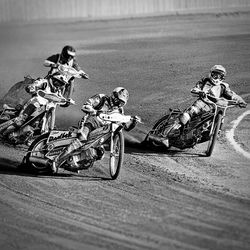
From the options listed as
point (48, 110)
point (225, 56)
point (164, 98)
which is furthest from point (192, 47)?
point (48, 110)

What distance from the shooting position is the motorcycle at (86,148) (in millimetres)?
15984

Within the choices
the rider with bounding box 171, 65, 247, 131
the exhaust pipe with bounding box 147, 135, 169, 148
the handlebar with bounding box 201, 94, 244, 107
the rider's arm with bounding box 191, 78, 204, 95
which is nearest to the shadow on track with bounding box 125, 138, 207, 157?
the exhaust pipe with bounding box 147, 135, 169, 148

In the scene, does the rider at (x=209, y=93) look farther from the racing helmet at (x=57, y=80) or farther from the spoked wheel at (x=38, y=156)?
the spoked wheel at (x=38, y=156)

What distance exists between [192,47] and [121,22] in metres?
9.60

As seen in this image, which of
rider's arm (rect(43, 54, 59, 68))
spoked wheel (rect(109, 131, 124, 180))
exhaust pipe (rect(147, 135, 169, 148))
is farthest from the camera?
rider's arm (rect(43, 54, 59, 68))

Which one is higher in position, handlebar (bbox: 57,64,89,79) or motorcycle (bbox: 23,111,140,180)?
handlebar (bbox: 57,64,89,79)

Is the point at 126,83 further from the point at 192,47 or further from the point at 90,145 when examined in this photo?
A: the point at 90,145

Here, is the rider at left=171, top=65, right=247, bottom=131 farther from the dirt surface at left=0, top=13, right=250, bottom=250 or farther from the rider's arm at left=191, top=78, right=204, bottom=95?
the dirt surface at left=0, top=13, right=250, bottom=250

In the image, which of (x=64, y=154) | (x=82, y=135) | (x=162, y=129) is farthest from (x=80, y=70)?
(x=64, y=154)

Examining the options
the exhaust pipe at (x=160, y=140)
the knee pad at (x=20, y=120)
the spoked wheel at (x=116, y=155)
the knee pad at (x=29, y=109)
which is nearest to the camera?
the spoked wheel at (x=116, y=155)

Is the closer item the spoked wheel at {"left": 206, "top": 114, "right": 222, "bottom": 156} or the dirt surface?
the dirt surface

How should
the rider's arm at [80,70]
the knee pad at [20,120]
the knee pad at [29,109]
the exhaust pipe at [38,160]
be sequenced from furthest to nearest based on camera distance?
the rider's arm at [80,70] < the knee pad at [20,120] < the knee pad at [29,109] < the exhaust pipe at [38,160]

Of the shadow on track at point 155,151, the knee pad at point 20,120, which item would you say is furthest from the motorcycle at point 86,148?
the knee pad at point 20,120

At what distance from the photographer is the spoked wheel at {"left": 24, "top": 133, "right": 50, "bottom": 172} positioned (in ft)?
54.7
